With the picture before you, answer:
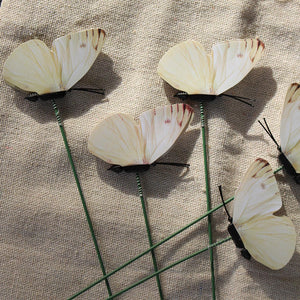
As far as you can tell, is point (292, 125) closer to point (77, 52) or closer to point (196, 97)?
point (196, 97)

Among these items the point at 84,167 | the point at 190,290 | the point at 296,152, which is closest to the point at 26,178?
the point at 84,167

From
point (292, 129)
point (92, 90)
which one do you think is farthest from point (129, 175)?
point (292, 129)

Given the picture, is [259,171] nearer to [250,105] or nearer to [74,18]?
[250,105]

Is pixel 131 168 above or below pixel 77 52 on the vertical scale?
below

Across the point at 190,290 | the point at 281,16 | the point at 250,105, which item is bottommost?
the point at 190,290

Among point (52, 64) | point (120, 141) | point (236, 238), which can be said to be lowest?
point (236, 238)
